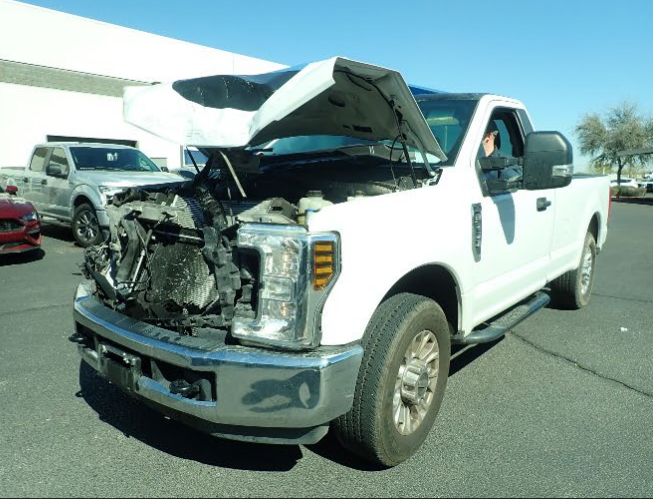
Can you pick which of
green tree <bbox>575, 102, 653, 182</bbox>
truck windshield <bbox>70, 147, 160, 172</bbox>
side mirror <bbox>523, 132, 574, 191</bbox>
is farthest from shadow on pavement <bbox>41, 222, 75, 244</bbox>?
green tree <bbox>575, 102, 653, 182</bbox>

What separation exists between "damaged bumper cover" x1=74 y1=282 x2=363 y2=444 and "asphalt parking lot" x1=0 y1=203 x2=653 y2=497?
436mm

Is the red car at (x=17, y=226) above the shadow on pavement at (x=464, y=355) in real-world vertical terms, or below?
above

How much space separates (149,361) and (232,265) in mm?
601

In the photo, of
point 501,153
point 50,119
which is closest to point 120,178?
point 501,153

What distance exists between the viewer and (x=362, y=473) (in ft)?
9.64

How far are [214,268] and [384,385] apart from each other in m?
1.00

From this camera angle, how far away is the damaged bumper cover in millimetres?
2404

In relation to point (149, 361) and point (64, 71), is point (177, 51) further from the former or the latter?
point (149, 361)

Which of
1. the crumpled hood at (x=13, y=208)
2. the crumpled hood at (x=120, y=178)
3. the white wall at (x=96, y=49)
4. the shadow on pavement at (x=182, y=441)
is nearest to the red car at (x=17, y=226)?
the crumpled hood at (x=13, y=208)

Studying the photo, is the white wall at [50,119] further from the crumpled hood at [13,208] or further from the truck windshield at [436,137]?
the truck windshield at [436,137]

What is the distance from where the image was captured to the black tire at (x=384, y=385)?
2664mm

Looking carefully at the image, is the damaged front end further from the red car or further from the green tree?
the green tree

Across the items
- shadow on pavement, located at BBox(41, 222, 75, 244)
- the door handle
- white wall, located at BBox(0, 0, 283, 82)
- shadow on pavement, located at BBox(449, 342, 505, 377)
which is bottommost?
shadow on pavement, located at BBox(449, 342, 505, 377)

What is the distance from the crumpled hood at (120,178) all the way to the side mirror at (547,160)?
6987 millimetres
